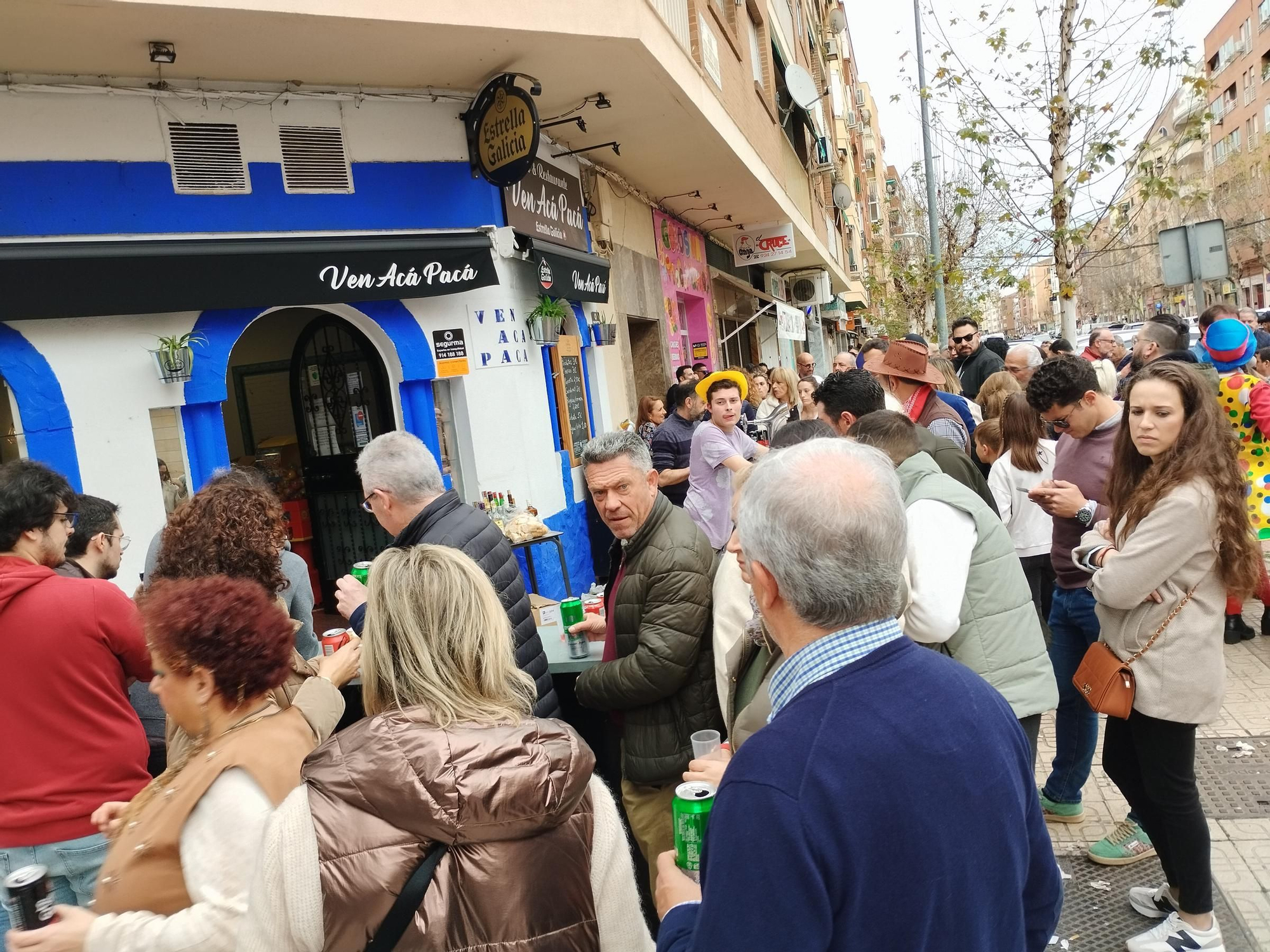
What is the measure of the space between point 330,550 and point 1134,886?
25.4 ft

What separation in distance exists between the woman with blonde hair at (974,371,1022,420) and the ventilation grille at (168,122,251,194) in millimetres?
5636

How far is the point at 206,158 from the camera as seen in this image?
678 centimetres

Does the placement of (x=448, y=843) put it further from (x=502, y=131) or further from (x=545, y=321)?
(x=545, y=321)

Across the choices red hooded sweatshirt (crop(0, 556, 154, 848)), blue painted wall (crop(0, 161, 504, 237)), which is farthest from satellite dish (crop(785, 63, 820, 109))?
red hooded sweatshirt (crop(0, 556, 154, 848))

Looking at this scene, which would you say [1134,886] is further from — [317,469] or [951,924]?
[317,469]

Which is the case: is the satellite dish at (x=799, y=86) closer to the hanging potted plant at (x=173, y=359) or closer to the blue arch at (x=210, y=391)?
the blue arch at (x=210, y=391)

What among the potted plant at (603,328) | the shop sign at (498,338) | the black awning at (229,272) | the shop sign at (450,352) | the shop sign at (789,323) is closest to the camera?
the black awning at (229,272)

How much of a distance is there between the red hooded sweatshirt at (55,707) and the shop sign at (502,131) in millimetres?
5355

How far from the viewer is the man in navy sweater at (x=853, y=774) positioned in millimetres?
1315

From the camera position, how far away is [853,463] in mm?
1577

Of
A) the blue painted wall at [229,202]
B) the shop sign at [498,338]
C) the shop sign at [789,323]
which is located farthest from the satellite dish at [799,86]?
the shop sign at [498,338]

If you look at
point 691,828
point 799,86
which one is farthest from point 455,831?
point 799,86

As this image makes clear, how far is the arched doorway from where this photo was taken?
8.55 meters

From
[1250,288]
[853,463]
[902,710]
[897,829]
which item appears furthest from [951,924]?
[1250,288]
